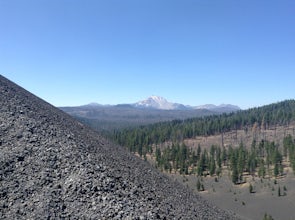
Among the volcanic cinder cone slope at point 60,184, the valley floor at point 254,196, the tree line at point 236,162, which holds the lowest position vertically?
the valley floor at point 254,196

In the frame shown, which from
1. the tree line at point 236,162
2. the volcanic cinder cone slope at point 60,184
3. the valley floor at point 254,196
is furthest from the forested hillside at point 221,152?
the volcanic cinder cone slope at point 60,184

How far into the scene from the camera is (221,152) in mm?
112625

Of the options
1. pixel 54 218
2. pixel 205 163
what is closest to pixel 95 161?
pixel 54 218

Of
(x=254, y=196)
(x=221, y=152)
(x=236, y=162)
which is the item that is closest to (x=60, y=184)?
(x=254, y=196)

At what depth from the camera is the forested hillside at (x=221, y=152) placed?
91.3 m

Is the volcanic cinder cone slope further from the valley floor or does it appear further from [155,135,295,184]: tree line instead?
[155,135,295,184]: tree line

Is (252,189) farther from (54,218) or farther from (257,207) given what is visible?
(54,218)

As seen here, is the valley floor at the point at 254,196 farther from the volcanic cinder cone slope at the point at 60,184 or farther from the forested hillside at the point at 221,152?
the volcanic cinder cone slope at the point at 60,184

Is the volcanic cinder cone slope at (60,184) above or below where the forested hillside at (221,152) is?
above

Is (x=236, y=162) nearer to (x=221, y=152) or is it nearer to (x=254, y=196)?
(x=254, y=196)

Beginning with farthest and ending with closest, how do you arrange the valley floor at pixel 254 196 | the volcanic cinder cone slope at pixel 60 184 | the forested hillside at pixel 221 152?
the forested hillside at pixel 221 152 → the valley floor at pixel 254 196 → the volcanic cinder cone slope at pixel 60 184

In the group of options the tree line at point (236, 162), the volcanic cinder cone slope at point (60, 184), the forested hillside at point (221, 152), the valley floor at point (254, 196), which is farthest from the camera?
the forested hillside at point (221, 152)

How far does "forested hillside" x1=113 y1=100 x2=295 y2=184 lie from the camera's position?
3593 inches

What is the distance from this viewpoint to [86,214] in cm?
1505
